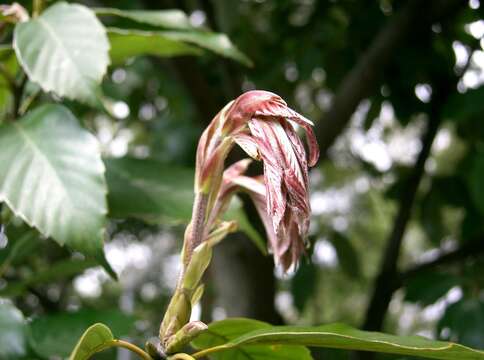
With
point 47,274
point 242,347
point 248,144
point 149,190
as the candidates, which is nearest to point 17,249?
point 47,274

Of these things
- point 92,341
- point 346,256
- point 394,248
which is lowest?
point 346,256

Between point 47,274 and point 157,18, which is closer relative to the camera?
point 157,18

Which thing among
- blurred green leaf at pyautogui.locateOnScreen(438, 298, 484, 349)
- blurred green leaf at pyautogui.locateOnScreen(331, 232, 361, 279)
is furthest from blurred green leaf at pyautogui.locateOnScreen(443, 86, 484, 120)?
blurred green leaf at pyautogui.locateOnScreen(331, 232, 361, 279)

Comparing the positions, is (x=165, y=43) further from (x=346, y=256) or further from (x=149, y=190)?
(x=346, y=256)

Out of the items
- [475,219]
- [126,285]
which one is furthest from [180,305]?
[126,285]

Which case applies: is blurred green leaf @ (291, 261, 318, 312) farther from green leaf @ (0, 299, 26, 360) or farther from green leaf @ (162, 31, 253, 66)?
green leaf @ (0, 299, 26, 360)

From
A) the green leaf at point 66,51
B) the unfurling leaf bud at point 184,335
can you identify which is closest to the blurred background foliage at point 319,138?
the green leaf at point 66,51

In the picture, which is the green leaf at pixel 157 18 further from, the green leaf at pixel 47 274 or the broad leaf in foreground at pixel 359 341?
the broad leaf in foreground at pixel 359 341
